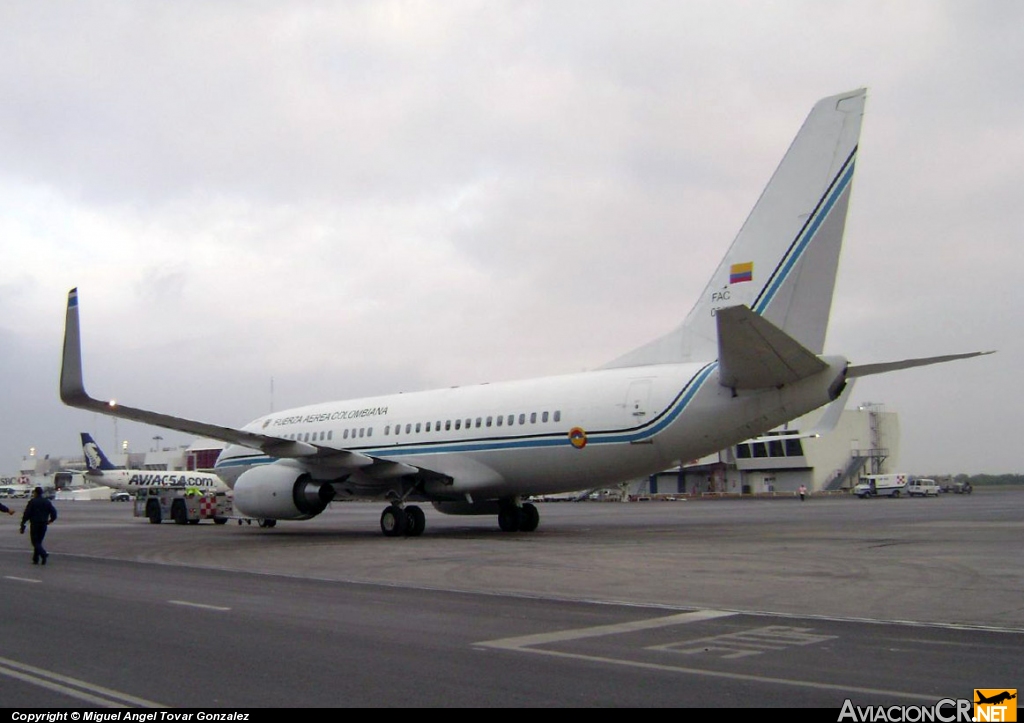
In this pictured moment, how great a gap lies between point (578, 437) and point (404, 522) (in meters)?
5.22

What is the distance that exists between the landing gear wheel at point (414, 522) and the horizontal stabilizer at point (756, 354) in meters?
8.87

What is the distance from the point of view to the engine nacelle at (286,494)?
2425 cm

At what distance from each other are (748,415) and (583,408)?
4.07 meters

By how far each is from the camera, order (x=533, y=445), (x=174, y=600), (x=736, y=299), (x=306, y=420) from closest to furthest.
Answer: (x=174, y=600) → (x=736, y=299) → (x=533, y=445) → (x=306, y=420)

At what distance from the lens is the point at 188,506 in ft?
119

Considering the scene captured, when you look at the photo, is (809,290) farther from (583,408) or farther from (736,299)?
(583,408)

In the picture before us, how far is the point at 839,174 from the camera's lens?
65.3ft

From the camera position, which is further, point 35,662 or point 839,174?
point 839,174

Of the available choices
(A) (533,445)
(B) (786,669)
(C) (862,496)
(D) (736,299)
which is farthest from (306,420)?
(C) (862,496)

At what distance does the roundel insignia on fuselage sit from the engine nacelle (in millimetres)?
6806

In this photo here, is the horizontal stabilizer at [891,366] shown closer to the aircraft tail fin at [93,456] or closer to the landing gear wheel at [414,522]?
the landing gear wheel at [414,522]

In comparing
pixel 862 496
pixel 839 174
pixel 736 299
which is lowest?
pixel 862 496

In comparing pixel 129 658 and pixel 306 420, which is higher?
pixel 306 420

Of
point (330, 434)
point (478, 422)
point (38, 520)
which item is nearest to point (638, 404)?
point (478, 422)
